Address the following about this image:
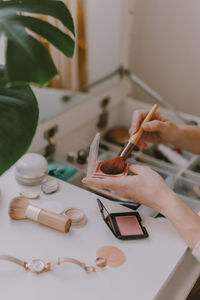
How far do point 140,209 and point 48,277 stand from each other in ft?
1.26

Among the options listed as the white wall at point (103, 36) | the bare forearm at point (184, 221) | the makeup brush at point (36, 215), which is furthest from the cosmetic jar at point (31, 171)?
the white wall at point (103, 36)

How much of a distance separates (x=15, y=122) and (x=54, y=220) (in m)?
0.28

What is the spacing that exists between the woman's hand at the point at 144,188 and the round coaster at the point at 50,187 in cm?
14

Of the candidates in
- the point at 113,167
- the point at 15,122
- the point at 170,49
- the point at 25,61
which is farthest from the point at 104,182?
the point at 170,49

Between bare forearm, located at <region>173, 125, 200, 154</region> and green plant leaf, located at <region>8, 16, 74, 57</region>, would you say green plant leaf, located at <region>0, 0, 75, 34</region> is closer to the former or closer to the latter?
green plant leaf, located at <region>8, 16, 74, 57</region>

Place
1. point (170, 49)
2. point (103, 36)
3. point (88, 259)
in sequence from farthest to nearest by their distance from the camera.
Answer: point (170, 49)
point (103, 36)
point (88, 259)

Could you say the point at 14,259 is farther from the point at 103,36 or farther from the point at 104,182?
the point at 103,36

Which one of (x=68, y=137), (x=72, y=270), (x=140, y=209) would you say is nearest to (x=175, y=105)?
(x=68, y=137)

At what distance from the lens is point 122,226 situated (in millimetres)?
859

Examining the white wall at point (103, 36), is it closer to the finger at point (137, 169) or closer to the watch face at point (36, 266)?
the finger at point (137, 169)

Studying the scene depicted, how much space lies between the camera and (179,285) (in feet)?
2.76

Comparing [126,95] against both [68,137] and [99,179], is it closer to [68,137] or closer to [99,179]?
[68,137]

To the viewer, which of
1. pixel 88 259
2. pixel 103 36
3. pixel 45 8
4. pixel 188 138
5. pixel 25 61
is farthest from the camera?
pixel 103 36

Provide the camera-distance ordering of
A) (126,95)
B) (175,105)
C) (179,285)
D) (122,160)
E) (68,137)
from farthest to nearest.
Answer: (175,105) < (126,95) < (68,137) < (122,160) < (179,285)
